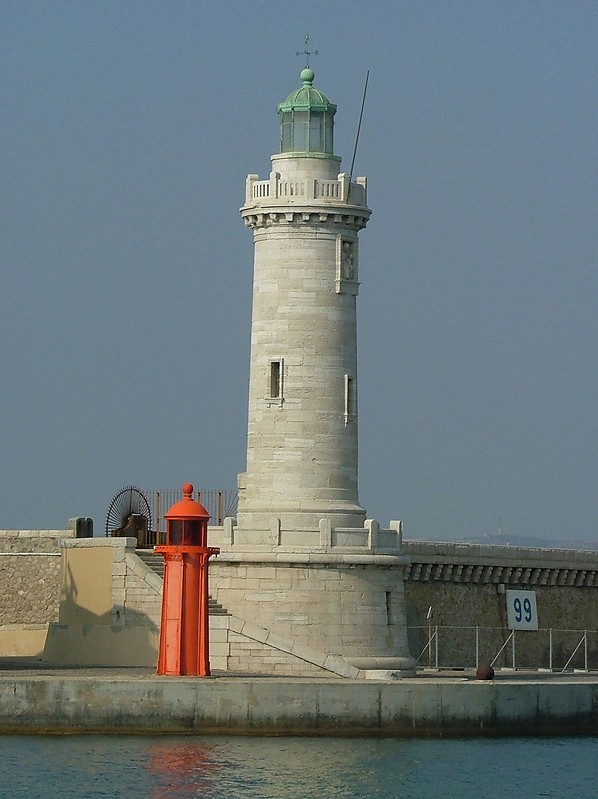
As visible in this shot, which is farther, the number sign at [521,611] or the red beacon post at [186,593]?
the number sign at [521,611]

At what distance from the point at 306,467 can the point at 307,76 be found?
6.94 meters

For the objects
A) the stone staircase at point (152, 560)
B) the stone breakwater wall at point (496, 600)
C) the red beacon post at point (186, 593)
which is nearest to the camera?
the red beacon post at point (186, 593)

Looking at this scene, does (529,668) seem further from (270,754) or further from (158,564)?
(270,754)

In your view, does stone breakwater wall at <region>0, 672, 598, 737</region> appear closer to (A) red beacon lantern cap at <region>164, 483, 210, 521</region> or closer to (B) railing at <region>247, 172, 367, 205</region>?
(A) red beacon lantern cap at <region>164, 483, 210, 521</region>

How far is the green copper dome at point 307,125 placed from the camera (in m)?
44.2

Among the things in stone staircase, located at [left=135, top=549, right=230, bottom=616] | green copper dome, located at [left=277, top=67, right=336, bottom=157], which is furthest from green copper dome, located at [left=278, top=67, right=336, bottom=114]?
stone staircase, located at [left=135, top=549, right=230, bottom=616]

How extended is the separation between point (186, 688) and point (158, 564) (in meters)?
5.93

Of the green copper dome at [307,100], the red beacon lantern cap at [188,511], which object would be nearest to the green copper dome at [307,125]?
the green copper dome at [307,100]

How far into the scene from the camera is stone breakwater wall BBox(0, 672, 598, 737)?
39.2 m

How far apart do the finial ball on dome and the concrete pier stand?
10.7 meters

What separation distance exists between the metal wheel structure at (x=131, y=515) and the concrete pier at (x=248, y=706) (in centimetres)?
702

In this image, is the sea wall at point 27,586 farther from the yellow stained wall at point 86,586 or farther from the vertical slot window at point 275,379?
the vertical slot window at point 275,379

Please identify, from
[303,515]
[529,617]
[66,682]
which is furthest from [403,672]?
[529,617]

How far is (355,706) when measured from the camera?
3975 centimetres
